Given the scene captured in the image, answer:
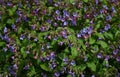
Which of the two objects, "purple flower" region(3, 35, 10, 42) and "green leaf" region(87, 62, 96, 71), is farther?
"purple flower" region(3, 35, 10, 42)

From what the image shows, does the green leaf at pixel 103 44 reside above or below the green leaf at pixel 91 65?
above

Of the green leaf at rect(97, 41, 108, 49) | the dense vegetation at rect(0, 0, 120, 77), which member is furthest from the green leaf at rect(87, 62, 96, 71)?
the green leaf at rect(97, 41, 108, 49)

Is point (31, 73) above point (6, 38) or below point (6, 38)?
below

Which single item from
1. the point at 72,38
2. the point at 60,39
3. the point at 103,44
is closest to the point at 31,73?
the point at 60,39

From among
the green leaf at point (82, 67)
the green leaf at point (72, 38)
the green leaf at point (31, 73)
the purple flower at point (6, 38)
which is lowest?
the green leaf at point (31, 73)

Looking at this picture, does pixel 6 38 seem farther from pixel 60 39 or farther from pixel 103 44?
pixel 103 44

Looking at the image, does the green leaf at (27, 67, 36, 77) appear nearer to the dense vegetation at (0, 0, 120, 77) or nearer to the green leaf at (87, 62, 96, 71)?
the dense vegetation at (0, 0, 120, 77)

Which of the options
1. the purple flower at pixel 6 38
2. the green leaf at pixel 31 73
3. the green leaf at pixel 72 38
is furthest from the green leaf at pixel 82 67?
the purple flower at pixel 6 38

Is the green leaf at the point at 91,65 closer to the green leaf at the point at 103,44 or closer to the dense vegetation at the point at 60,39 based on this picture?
the dense vegetation at the point at 60,39

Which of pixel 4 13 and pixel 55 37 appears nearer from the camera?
pixel 55 37

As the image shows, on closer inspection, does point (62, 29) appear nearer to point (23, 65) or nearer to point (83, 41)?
point (83, 41)

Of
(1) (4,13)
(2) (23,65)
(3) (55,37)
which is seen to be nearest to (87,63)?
(3) (55,37)
